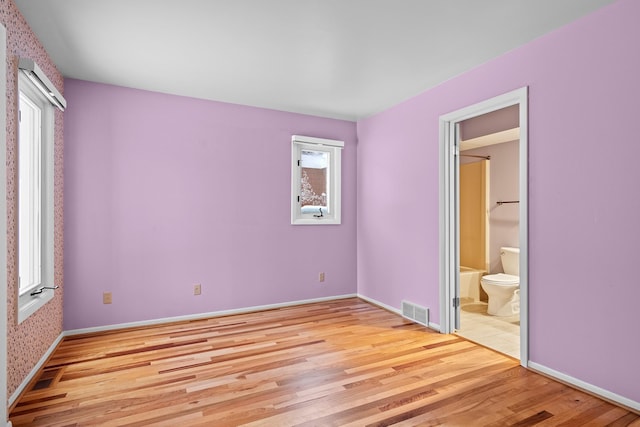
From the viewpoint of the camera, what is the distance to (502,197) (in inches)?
181

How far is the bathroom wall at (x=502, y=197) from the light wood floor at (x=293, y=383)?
1859 millimetres

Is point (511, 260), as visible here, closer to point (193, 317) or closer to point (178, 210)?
point (193, 317)

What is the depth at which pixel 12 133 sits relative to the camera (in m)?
2.18

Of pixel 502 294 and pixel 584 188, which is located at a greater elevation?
pixel 584 188

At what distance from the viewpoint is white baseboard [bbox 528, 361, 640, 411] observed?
6.76 ft

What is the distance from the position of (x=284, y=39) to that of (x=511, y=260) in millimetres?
3632

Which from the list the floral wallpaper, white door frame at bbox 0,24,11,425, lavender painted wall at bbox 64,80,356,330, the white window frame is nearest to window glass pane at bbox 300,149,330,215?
lavender painted wall at bbox 64,80,356,330

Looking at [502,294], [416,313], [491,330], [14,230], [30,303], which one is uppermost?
[14,230]

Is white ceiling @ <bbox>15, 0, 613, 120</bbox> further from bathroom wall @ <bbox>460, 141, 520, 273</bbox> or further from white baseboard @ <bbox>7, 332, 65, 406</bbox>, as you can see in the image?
white baseboard @ <bbox>7, 332, 65, 406</bbox>

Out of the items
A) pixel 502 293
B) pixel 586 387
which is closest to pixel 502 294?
pixel 502 293

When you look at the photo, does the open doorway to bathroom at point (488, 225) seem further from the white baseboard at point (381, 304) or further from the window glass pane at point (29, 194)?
the window glass pane at point (29, 194)

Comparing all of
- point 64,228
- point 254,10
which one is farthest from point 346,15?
point 64,228

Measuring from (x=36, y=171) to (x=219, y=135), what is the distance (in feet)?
5.55

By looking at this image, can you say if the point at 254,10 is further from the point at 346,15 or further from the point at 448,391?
the point at 448,391
